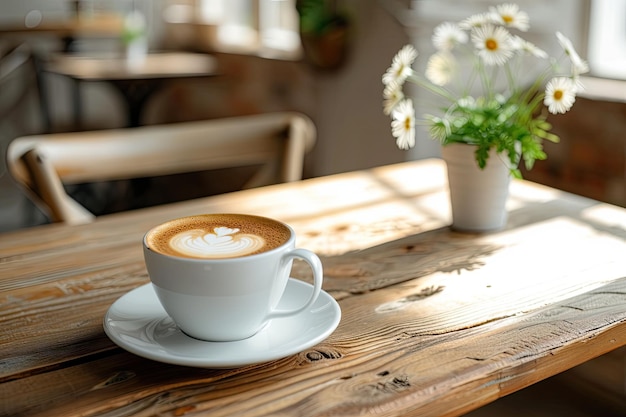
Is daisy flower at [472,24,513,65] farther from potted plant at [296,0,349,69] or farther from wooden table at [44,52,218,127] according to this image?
wooden table at [44,52,218,127]

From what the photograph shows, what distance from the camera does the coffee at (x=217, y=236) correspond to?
2.25 ft

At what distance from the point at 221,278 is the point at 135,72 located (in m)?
2.76

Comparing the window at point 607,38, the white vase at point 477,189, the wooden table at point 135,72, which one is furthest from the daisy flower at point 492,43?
the wooden table at point 135,72

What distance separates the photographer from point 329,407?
60 cm

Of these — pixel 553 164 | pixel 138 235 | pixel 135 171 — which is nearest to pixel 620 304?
pixel 138 235

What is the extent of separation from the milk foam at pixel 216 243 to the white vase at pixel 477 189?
0.45 meters

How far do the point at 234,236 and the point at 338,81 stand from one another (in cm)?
214

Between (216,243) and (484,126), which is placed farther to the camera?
(484,126)

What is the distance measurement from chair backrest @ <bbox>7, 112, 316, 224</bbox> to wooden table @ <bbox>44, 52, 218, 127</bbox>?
1658 millimetres

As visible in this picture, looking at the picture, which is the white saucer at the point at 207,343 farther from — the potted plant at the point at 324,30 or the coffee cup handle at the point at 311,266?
the potted plant at the point at 324,30

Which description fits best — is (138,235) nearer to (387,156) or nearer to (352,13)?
(387,156)

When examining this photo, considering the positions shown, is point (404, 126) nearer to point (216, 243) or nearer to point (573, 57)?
point (573, 57)

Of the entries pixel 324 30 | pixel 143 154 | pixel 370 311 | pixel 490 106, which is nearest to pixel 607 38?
pixel 324 30

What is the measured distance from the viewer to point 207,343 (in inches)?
27.3
